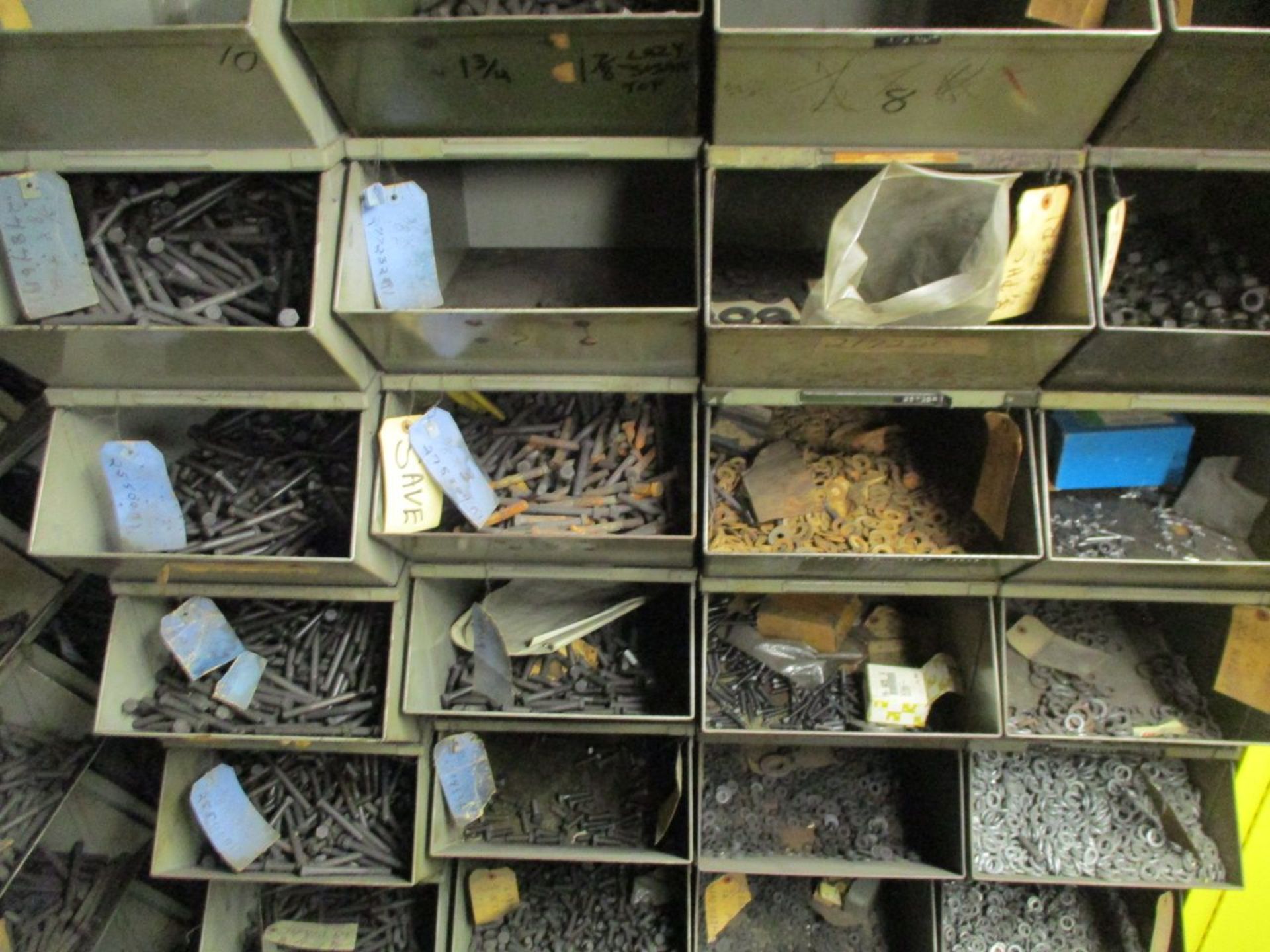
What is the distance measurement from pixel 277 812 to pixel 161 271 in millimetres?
1488

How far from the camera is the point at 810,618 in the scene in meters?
2.20

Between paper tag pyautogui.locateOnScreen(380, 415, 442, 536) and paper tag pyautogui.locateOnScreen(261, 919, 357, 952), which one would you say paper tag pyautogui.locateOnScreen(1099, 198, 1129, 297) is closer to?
→ paper tag pyautogui.locateOnScreen(380, 415, 442, 536)

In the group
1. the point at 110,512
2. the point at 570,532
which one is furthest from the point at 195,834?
the point at 570,532

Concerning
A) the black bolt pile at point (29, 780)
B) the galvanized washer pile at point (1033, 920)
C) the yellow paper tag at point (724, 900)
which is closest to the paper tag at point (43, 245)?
the black bolt pile at point (29, 780)

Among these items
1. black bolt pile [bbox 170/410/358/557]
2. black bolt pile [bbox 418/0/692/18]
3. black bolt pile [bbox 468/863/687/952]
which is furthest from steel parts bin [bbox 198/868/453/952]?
black bolt pile [bbox 418/0/692/18]

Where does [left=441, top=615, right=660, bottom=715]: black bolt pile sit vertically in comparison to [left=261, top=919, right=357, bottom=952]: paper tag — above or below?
above

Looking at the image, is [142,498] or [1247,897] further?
[1247,897]

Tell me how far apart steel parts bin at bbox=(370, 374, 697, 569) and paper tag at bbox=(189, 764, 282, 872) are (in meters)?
0.83

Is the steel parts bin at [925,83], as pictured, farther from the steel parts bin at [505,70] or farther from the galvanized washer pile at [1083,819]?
the galvanized washer pile at [1083,819]

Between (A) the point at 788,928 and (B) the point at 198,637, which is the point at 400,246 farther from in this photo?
(A) the point at 788,928

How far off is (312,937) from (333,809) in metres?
0.49

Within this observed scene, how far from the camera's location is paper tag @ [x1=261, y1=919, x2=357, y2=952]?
2.35 m

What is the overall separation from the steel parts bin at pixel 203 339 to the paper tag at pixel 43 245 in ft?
0.15

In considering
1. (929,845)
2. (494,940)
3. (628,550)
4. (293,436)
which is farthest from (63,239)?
(929,845)
